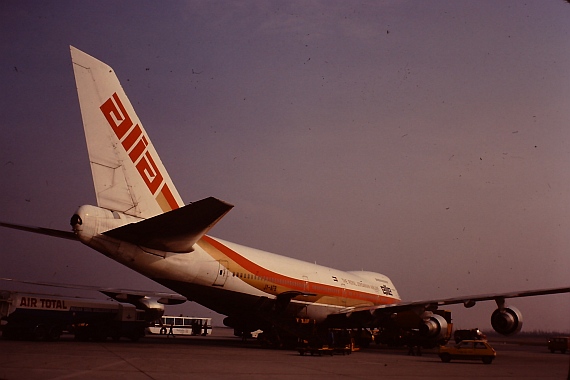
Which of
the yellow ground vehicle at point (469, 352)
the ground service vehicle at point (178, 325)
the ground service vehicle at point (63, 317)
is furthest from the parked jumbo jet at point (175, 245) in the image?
the ground service vehicle at point (178, 325)

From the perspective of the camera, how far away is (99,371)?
39.9 ft

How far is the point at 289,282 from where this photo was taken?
26484 millimetres

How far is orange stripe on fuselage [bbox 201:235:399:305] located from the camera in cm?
2295

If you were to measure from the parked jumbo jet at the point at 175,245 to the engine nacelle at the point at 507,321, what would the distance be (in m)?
0.04

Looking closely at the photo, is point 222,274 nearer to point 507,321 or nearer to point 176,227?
point 176,227

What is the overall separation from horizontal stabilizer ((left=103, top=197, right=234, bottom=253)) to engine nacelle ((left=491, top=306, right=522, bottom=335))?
14004 millimetres

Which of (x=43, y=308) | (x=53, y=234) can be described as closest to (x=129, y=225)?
(x=53, y=234)

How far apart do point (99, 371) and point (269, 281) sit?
13.2 meters

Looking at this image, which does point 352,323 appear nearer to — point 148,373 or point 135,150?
point 135,150

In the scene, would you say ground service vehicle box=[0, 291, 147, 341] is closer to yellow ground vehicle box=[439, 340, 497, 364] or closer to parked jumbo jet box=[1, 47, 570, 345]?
parked jumbo jet box=[1, 47, 570, 345]

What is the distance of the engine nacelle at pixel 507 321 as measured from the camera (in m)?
24.3

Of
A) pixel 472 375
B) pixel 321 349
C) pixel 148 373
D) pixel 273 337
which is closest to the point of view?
pixel 148 373

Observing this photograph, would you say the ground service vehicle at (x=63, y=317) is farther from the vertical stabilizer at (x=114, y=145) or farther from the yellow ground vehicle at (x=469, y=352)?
the yellow ground vehicle at (x=469, y=352)

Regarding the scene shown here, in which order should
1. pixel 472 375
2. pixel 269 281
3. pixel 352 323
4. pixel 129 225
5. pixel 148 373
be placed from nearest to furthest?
1. pixel 148 373
2. pixel 472 375
3. pixel 129 225
4. pixel 269 281
5. pixel 352 323
